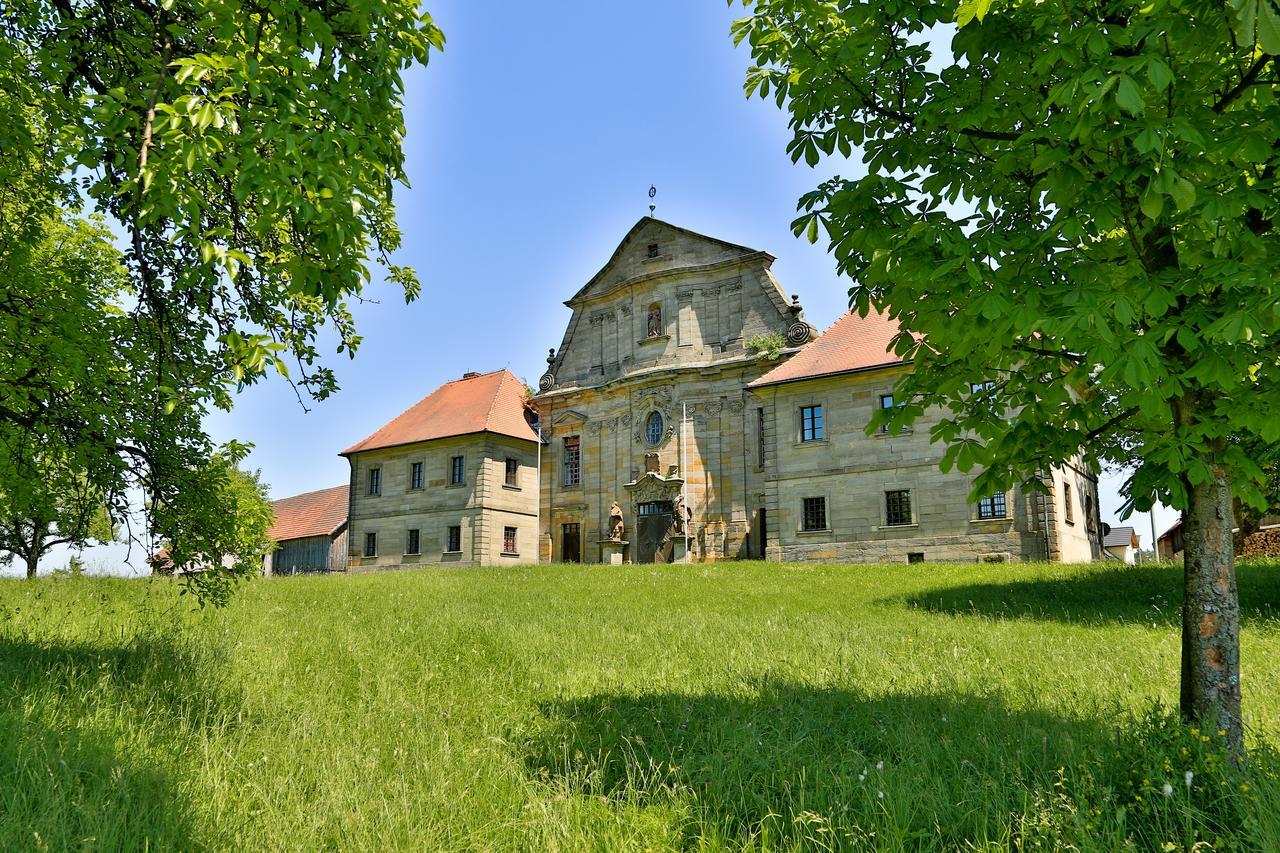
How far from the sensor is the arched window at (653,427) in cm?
3281

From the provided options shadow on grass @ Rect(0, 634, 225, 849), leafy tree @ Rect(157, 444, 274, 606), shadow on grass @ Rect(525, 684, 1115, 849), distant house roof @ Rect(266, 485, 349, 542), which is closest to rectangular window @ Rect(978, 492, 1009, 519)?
shadow on grass @ Rect(525, 684, 1115, 849)

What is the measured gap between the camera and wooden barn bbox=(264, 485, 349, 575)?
135 ft

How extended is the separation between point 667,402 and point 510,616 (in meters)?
20.1

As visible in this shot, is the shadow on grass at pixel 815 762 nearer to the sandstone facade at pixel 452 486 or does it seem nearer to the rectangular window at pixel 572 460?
the rectangular window at pixel 572 460

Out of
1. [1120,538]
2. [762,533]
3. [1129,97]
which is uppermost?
[1129,97]

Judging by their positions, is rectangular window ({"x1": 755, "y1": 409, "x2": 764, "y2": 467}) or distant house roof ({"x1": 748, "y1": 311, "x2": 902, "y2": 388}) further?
rectangular window ({"x1": 755, "y1": 409, "x2": 764, "y2": 467})

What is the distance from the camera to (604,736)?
6078 millimetres

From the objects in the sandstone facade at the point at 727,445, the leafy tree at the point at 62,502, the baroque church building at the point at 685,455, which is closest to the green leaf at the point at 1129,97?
the leafy tree at the point at 62,502

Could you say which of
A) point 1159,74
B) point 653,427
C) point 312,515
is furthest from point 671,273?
point 1159,74

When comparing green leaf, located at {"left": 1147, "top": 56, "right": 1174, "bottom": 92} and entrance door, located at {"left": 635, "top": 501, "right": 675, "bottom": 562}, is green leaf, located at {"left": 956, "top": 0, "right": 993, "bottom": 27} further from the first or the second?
entrance door, located at {"left": 635, "top": 501, "right": 675, "bottom": 562}

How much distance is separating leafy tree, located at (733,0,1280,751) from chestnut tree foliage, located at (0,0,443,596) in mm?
2907

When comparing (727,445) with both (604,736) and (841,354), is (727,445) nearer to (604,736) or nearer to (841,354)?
(841,354)

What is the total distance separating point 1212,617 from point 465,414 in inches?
1379

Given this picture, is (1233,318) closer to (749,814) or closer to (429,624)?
(749,814)
